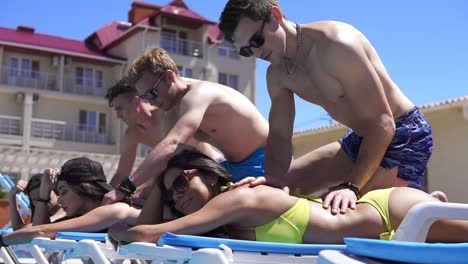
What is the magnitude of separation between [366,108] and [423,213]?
1.31 metres

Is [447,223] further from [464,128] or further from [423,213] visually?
[464,128]

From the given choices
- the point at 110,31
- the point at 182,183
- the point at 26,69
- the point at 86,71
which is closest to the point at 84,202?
the point at 182,183

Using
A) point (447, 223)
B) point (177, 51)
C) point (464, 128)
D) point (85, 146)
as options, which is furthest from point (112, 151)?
point (447, 223)

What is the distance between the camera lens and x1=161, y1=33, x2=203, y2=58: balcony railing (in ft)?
110

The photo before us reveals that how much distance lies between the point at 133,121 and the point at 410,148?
2.60 meters

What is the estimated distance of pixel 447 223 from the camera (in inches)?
89.5

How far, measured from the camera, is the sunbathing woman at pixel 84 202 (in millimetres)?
3432

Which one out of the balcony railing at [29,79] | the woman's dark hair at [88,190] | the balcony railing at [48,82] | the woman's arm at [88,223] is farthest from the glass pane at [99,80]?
the woman's arm at [88,223]

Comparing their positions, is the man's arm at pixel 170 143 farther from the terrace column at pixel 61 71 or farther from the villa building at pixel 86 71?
the terrace column at pixel 61 71

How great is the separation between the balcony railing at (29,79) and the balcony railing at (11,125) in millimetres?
1976

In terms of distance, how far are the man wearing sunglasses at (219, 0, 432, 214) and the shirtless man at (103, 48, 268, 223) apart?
48 cm

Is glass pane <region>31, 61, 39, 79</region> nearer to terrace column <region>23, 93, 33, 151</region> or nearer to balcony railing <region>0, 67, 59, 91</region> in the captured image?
balcony railing <region>0, 67, 59, 91</region>

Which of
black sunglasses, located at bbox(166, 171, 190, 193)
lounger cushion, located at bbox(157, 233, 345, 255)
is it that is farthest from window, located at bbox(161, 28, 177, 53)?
lounger cushion, located at bbox(157, 233, 345, 255)

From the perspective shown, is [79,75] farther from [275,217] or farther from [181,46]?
[275,217]
